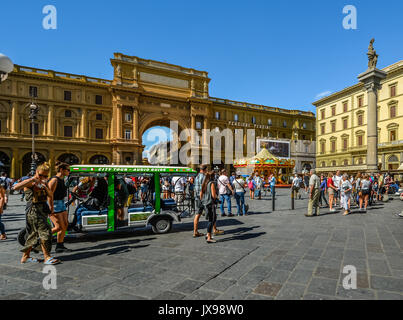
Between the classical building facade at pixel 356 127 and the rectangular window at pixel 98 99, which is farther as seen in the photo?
the classical building facade at pixel 356 127

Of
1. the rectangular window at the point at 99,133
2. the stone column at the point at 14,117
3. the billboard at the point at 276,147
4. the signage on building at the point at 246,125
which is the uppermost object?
the signage on building at the point at 246,125

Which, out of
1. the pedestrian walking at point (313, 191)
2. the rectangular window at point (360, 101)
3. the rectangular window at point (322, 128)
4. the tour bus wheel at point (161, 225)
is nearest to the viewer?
the tour bus wheel at point (161, 225)

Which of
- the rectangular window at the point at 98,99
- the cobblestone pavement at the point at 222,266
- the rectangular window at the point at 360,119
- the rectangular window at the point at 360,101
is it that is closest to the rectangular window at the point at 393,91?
the rectangular window at the point at 360,101

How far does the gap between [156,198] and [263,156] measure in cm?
1970

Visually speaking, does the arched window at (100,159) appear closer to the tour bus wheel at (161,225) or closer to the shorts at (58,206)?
the tour bus wheel at (161,225)

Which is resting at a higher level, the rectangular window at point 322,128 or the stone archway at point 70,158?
the rectangular window at point 322,128

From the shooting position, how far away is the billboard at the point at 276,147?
41438 millimetres

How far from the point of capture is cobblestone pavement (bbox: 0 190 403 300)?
2881 mm

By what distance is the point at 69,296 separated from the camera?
2.79m

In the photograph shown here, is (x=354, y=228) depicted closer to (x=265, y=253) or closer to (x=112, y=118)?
(x=265, y=253)

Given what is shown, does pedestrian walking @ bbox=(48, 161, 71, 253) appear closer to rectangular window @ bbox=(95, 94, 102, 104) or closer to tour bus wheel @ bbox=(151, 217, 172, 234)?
tour bus wheel @ bbox=(151, 217, 172, 234)

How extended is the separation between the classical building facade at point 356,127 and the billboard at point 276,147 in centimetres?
705

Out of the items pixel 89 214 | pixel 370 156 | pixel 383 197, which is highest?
pixel 370 156
